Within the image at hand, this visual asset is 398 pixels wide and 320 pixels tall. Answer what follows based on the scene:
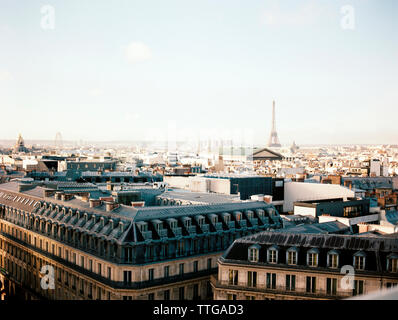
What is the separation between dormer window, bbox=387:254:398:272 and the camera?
29.9m

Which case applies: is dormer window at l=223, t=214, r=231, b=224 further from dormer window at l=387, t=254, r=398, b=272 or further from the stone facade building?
dormer window at l=387, t=254, r=398, b=272

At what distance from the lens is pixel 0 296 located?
55125mm

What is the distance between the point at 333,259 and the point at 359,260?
159 cm

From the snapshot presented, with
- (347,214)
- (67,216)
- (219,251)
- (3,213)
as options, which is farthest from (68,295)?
(347,214)

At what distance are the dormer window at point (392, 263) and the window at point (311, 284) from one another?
184 inches

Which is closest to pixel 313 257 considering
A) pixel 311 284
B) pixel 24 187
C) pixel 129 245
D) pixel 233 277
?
pixel 311 284

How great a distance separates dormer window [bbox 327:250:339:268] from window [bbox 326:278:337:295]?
Answer: 2.88 feet

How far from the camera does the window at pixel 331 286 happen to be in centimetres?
3105

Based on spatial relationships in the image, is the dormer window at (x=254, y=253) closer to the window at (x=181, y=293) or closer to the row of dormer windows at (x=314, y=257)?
the row of dormer windows at (x=314, y=257)

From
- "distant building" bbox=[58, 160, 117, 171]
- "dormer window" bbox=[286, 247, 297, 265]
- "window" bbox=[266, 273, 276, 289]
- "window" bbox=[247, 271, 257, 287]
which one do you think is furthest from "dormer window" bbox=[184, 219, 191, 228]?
"distant building" bbox=[58, 160, 117, 171]

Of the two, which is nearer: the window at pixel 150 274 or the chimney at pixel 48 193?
the window at pixel 150 274

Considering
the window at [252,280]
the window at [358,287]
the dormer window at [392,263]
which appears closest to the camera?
the dormer window at [392,263]

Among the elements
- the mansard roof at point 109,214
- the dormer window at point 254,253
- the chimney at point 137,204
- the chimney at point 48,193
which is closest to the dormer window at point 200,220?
the mansard roof at point 109,214

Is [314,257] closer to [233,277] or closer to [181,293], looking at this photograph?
[233,277]
